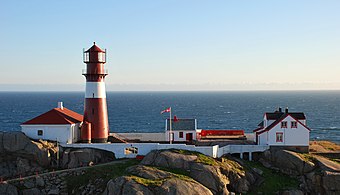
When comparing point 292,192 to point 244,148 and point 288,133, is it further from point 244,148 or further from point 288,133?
point 288,133

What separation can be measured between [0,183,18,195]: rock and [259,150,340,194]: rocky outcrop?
26.0 meters

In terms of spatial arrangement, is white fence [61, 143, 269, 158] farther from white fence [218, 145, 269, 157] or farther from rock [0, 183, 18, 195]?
rock [0, 183, 18, 195]

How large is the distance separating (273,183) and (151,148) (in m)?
13.4

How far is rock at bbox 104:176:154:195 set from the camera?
3534 centimetres

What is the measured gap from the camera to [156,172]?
126 feet

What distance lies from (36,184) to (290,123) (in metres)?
28.5

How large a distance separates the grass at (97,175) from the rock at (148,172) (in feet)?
3.46

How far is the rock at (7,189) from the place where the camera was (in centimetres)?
3839

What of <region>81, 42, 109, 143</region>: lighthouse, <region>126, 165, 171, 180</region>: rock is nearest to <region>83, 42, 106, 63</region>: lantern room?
<region>81, 42, 109, 143</region>: lighthouse

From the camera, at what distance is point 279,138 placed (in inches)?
1865

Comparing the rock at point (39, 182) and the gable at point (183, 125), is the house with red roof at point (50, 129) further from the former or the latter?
the gable at point (183, 125)

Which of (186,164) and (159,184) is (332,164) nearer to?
(186,164)

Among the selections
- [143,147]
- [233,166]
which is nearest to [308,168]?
[233,166]

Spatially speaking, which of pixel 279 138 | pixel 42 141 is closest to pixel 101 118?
pixel 42 141
